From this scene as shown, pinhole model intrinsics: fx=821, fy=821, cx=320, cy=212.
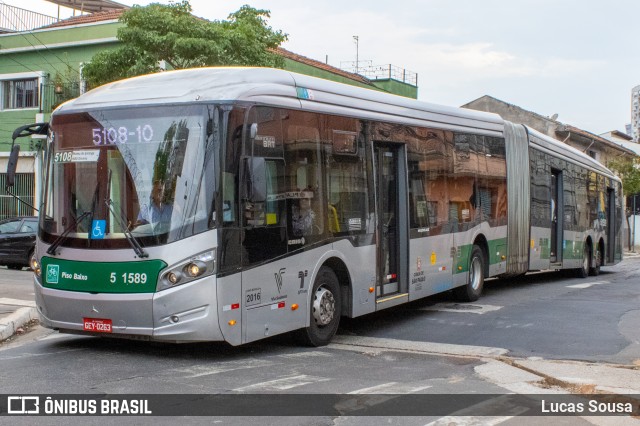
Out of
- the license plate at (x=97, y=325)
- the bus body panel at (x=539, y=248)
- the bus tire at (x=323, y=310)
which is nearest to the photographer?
Answer: the license plate at (x=97, y=325)

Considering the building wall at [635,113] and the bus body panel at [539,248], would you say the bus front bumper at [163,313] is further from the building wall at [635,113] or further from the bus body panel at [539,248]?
the building wall at [635,113]

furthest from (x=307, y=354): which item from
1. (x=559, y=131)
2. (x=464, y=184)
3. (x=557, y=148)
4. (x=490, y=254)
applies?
(x=559, y=131)

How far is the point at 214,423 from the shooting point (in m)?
6.18

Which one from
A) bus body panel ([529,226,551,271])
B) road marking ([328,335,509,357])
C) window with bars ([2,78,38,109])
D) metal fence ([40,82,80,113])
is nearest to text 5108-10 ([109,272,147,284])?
road marking ([328,335,509,357])

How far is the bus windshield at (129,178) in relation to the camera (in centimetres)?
839

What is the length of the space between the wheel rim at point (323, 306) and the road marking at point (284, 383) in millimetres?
1798

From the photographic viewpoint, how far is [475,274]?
1497cm

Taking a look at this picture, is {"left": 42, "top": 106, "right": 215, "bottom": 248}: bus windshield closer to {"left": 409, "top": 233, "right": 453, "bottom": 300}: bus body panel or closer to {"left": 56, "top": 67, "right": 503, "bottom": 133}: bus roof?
{"left": 56, "top": 67, "right": 503, "bottom": 133}: bus roof

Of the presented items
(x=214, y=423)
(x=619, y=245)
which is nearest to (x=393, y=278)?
(x=214, y=423)

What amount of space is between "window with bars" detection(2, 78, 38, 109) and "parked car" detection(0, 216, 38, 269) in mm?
9516

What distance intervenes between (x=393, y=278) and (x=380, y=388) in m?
4.37

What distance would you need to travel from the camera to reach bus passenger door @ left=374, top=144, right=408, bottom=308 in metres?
11.4

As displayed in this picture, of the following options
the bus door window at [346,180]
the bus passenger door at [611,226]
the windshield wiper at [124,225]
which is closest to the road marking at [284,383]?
the windshield wiper at [124,225]

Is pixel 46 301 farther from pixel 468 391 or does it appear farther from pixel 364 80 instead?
pixel 364 80
